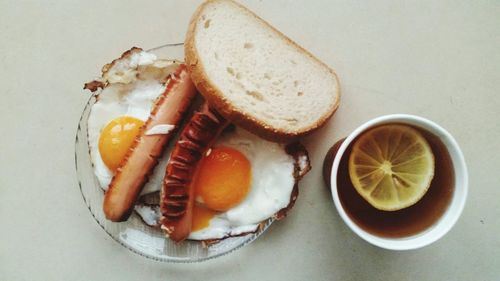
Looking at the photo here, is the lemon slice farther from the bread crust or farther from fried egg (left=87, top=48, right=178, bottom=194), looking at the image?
fried egg (left=87, top=48, right=178, bottom=194)

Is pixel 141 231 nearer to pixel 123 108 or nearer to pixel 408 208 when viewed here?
pixel 123 108

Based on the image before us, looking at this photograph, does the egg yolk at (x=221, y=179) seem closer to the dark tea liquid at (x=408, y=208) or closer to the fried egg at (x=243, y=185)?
the fried egg at (x=243, y=185)

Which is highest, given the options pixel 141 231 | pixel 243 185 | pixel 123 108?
pixel 123 108

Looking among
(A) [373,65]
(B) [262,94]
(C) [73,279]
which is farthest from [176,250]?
(A) [373,65]

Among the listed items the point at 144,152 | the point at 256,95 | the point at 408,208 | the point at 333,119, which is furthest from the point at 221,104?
the point at 408,208

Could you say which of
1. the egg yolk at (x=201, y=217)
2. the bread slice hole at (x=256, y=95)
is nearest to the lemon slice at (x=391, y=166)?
the bread slice hole at (x=256, y=95)
